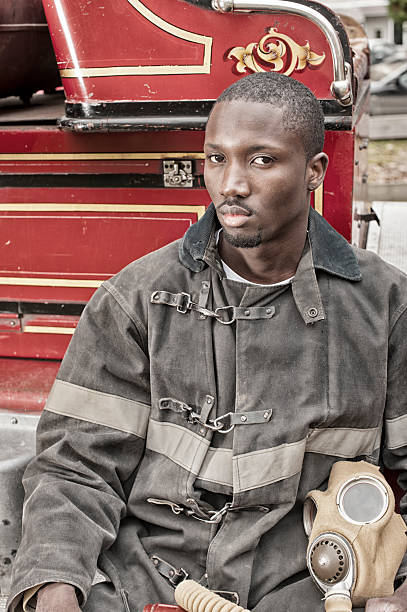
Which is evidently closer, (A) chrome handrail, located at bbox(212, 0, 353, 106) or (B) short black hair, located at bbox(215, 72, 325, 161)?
(B) short black hair, located at bbox(215, 72, 325, 161)

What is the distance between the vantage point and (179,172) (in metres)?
2.43

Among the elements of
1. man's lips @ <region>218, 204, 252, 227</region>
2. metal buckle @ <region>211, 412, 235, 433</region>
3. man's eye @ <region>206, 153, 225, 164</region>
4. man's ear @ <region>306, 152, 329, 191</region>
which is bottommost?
metal buckle @ <region>211, 412, 235, 433</region>

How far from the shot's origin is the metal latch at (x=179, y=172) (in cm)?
242

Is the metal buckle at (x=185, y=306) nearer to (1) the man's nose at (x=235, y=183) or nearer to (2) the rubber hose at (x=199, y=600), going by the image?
(1) the man's nose at (x=235, y=183)

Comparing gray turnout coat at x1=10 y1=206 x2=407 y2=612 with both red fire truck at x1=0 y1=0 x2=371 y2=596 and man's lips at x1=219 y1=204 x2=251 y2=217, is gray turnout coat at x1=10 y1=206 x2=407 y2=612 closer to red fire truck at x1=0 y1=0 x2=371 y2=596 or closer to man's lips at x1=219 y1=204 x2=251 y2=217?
man's lips at x1=219 y1=204 x2=251 y2=217

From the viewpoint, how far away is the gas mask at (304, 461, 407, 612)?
1.63 m

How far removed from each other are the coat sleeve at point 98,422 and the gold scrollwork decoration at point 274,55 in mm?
804

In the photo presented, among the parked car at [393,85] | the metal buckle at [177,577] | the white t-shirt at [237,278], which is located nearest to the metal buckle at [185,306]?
→ the white t-shirt at [237,278]

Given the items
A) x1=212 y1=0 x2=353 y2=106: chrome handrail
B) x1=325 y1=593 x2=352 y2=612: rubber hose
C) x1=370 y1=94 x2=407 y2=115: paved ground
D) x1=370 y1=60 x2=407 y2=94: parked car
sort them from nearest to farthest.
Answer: x1=325 y1=593 x2=352 y2=612: rubber hose < x1=212 y1=0 x2=353 y2=106: chrome handrail < x1=370 y1=94 x2=407 y2=115: paved ground < x1=370 y1=60 x2=407 y2=94: parked car

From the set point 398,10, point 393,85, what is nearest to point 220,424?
point 393,85

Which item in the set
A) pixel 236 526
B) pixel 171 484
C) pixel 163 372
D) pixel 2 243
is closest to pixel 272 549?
pixel 236 526

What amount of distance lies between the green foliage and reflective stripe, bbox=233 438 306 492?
21.2 meters

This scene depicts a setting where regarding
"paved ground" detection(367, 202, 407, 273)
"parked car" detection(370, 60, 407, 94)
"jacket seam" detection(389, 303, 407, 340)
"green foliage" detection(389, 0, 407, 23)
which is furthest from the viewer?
"green foliage" detection(389, 0, 407, 23)

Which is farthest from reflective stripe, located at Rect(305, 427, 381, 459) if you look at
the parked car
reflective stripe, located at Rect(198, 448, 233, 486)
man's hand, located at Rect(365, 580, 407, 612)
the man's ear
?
the parked car
